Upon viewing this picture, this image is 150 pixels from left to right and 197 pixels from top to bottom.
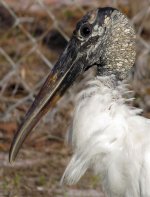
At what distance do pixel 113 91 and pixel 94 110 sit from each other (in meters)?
0.11

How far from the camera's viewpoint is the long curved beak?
3299 mm

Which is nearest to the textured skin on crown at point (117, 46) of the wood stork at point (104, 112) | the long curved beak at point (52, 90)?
the wood stork at point (104, 112)

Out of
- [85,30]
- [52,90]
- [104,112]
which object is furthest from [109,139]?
[85,30]

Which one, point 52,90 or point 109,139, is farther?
→ point 52,90

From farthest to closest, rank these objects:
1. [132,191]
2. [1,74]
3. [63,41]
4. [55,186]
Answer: [63,41] < [1,74] < [55,186] < [132,191]

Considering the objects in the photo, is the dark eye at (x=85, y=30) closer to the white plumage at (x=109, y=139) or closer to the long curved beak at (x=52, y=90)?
the long curved beak at (x=52, y=90)

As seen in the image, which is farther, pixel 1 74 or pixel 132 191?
pixel 1 74

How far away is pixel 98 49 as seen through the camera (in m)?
3.37

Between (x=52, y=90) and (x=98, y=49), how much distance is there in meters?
0.24

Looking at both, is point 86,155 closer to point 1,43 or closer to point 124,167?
point 124,167

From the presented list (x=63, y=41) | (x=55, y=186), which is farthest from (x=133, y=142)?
(x=63, y=41)

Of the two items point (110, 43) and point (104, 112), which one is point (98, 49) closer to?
point (110, 43)

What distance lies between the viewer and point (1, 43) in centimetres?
552

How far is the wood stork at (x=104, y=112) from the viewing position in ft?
10.5
